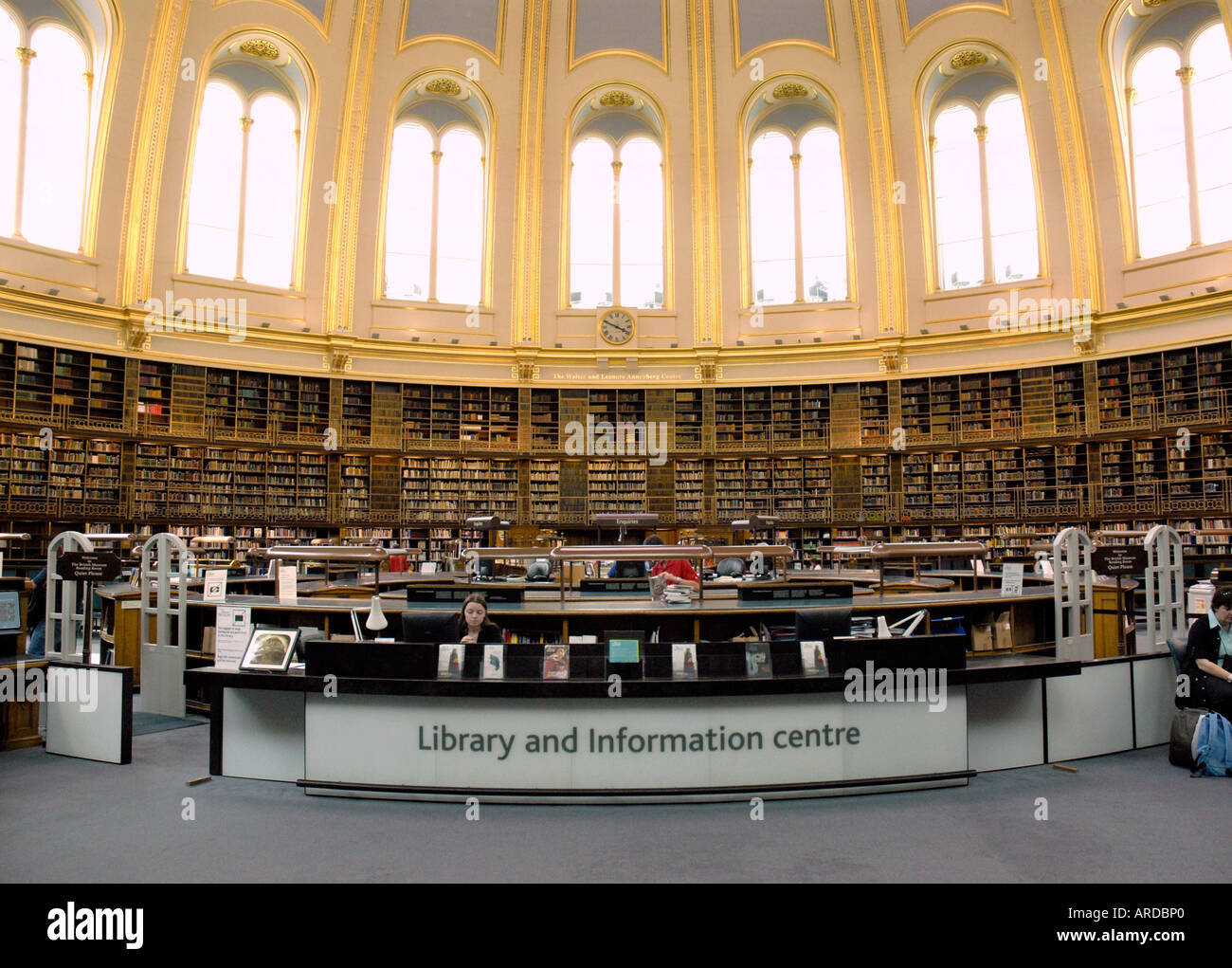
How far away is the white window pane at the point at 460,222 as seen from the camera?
16.3 m

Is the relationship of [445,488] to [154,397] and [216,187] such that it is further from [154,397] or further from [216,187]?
[216,187]

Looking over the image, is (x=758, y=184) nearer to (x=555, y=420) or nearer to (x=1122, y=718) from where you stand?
(x=555, y=420)

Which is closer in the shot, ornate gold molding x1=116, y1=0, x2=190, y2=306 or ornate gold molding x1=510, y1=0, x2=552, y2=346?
ornate gold molding x1=116, y1=0, x2=190, y2=306

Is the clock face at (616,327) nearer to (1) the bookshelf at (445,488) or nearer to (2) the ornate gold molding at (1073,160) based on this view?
(1) the bookshelf at (445,488)

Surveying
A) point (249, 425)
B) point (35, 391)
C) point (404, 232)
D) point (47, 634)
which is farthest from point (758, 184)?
point (47, 634)

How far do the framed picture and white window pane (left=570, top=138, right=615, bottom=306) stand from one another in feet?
43.2

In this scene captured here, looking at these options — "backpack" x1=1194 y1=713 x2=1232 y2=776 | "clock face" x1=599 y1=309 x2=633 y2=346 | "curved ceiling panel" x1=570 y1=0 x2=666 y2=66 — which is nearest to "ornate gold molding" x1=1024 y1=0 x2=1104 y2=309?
"curved ceiling panel" x1=570 y1=0 x2=666 y2=66

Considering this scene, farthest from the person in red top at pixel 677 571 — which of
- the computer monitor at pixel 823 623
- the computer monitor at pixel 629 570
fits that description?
the computer monitor at pixel 823 623

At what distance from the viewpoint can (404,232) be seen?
16109mm

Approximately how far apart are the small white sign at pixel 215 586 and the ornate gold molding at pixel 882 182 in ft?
42.5

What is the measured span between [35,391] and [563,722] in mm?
12305

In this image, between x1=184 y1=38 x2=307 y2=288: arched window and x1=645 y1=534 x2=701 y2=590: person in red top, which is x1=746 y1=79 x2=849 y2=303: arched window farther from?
x1=645 y1=534 x2=701 y2=590: person in red top

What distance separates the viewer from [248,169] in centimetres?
1503

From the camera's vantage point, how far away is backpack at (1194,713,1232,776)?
13.7ft
